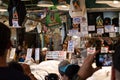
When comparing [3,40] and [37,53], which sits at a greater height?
[3,40]

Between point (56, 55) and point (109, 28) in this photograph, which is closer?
point (56, 55)

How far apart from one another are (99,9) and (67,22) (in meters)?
0.73

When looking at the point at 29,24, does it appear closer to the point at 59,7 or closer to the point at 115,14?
the point at 59,7

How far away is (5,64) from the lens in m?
1.66

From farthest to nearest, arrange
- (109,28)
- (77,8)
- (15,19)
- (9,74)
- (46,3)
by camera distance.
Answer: (109,28) → (46,3) → (15,19) → (77,8) → (9,74)

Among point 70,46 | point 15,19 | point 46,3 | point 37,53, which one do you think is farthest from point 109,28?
point 15,19

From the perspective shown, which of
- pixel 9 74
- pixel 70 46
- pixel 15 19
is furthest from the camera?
pixel 70 46

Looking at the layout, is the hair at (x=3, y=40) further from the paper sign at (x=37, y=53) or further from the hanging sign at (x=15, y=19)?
the paper sign at (x=37, y=53)

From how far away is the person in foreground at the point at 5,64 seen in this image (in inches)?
62.5

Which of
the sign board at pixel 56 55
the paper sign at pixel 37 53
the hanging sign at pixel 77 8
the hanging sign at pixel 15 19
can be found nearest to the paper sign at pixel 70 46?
the sign board at pixel 56 55

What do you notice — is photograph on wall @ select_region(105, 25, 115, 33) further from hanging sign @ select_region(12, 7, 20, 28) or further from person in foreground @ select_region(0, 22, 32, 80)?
person in foreground @ select_region(0, 22, 32, 80)

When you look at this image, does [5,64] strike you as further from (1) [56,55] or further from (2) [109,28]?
(2) [109,28]

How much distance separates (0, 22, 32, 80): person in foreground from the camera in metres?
1.59

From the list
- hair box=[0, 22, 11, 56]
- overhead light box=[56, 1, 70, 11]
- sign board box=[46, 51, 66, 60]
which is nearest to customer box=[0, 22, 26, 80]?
hair box=[0, 22, 11, 56]
